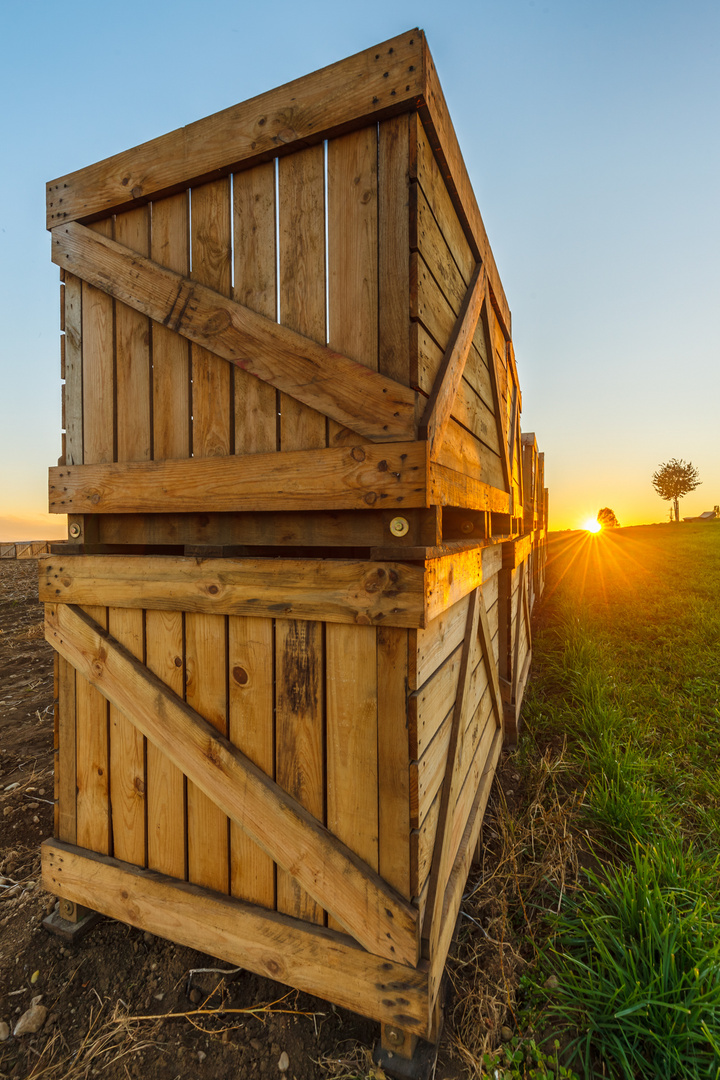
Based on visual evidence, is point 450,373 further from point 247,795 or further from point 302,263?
point 247,795

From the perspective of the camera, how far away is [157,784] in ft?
7.43

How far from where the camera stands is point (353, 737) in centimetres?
180

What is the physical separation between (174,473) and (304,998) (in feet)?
7.70

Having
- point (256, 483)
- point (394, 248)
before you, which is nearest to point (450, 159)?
point (394, 248)

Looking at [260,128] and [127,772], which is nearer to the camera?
[260,128]

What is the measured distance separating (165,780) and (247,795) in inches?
20.0

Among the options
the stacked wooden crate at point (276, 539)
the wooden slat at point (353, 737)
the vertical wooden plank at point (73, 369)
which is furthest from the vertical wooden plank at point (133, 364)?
the wooden slat at point (353, 737)

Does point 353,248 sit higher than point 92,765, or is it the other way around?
point 353,248

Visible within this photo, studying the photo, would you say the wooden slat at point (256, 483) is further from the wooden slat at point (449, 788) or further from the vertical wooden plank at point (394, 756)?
the wooden slat at point (449, 788)

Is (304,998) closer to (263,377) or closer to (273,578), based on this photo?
(273,578)

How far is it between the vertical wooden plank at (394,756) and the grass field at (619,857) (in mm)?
978

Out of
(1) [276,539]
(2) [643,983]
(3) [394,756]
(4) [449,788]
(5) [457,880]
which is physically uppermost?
(1) [276,539]

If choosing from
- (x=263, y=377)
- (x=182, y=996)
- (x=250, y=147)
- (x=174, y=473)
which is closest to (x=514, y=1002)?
(x=182, y=996)

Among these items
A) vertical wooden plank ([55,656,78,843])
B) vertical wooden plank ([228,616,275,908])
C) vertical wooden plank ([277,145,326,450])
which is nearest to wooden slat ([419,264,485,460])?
vertical wooden plank ([277,145,326,450])
